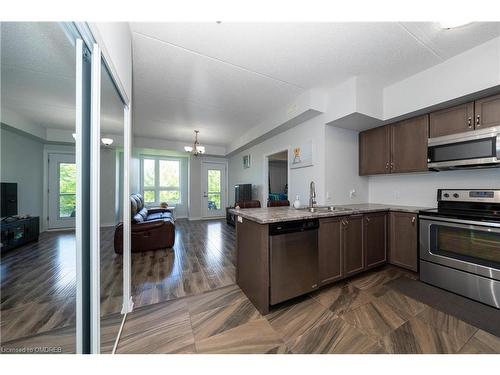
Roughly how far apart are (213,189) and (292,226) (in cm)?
566

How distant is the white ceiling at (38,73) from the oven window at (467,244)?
3377mm

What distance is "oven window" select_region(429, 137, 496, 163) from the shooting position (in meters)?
1.93

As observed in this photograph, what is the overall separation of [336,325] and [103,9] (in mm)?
2733

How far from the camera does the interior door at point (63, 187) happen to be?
3.02ft

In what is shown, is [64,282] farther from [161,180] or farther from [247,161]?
[161,180]

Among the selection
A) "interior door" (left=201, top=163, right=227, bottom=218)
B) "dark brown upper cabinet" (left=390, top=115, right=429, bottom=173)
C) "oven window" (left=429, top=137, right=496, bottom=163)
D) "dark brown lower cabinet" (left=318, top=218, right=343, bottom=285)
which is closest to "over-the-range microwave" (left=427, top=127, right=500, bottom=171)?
"oven window" (left=429, top=137, right=496, bottom=163)

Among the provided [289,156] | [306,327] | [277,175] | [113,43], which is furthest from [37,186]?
[277,175]

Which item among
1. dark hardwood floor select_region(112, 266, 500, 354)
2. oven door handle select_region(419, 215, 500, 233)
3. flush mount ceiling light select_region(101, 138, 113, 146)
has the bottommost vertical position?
dark hardwood floor select_region(112, 266, 500, 354)

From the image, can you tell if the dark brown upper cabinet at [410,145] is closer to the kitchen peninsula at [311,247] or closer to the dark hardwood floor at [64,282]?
the kitchen peninsula at [311,247]

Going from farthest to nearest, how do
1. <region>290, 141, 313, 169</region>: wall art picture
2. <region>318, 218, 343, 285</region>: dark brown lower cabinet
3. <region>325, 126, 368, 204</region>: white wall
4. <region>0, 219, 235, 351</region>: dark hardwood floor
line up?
<region>290, 141, 313, 169</region>: wall art picture, <region>325, 126, 368, 204</region>: white wall, <region>318, 218, 343, 285</region>: dark brown lower cabinet, <region>0, 219, 235, 351</region>: dark hardwood floor

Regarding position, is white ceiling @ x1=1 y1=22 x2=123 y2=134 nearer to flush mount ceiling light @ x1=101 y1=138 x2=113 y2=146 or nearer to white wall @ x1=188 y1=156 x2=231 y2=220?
flush mount ceiling light @ x1=101 y1=138 x2=113 y2=146

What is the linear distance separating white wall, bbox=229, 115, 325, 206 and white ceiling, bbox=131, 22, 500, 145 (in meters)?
0.61

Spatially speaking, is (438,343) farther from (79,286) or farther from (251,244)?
(79,286)

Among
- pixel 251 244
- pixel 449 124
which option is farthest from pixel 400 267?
pixel 251 244
